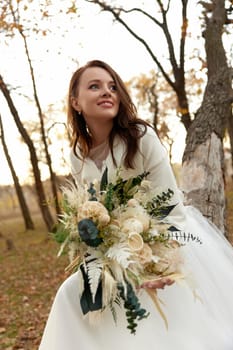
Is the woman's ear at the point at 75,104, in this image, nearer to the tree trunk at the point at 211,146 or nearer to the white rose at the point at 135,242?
the white rose at the point at 135,242

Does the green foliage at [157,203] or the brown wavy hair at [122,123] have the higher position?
the brown wavy hair at [122,123]

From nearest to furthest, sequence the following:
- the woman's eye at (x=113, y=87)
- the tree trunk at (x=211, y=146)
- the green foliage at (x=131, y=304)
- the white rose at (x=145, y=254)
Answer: the green foliage at (x=131, y=304) < the white rose at (x=145, y=254) < the woman's eye at (x=113, y=87) < the tree trunk at (x=211, y=146)

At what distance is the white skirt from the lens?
7.79 ft

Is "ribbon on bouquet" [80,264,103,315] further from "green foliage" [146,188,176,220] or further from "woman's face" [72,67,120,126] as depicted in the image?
"woman's face" [72,67,120,126]

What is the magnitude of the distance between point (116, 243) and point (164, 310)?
1.93 feet

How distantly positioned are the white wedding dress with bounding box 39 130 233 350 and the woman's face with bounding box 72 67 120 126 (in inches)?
9.6

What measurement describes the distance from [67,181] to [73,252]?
49 centimetres

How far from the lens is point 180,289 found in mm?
2639

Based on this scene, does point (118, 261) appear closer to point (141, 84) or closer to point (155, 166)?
point (155, 166)

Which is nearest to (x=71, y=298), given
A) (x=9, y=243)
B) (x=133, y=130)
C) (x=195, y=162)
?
(x=133, y=130)

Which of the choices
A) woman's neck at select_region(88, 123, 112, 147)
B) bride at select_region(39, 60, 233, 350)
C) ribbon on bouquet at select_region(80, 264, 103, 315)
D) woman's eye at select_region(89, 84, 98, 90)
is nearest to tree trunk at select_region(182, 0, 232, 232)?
bride at select_region(39, 60, 233, 350)

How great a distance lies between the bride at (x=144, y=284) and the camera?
7.92 feet

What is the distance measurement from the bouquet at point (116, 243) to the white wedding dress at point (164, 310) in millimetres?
132

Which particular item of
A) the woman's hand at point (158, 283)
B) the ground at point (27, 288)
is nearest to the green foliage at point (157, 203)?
the woman's hand at point (158, 283)
